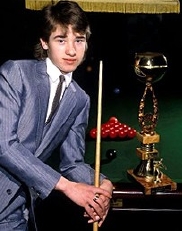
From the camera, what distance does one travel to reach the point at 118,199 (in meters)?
2.79

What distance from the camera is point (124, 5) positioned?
3463 mm

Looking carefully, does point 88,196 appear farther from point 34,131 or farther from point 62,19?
point 62,19

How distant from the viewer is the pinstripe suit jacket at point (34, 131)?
75.6 inches

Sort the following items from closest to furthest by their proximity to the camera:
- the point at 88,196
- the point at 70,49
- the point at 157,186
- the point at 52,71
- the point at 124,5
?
the point at 88,196 < the point at 70,49 < the point at 52,71 < the point at 157,186 < the point at 124,5

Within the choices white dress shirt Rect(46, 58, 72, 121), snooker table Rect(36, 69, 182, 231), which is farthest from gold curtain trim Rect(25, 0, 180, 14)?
white dress shirt Rect(46, 58, 72, 121)

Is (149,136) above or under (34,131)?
under

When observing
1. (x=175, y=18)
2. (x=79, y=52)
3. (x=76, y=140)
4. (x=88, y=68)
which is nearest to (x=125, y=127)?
(x=76, y=140)

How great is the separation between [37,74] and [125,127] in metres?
2.00

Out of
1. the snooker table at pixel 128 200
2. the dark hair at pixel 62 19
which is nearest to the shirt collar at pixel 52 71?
the dark hair at pixel 62 19

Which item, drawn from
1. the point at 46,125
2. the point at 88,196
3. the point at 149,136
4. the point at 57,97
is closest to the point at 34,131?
the point at 46,125

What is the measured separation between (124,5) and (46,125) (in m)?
1.66

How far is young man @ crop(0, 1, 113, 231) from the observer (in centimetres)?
192

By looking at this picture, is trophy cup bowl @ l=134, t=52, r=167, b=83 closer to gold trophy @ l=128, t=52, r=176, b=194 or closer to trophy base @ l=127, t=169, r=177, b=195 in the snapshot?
gold trophy @ l=128, t=52, r=176, b=194

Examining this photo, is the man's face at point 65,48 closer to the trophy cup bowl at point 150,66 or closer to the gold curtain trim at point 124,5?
the trophy cup bowl at point 150,66
